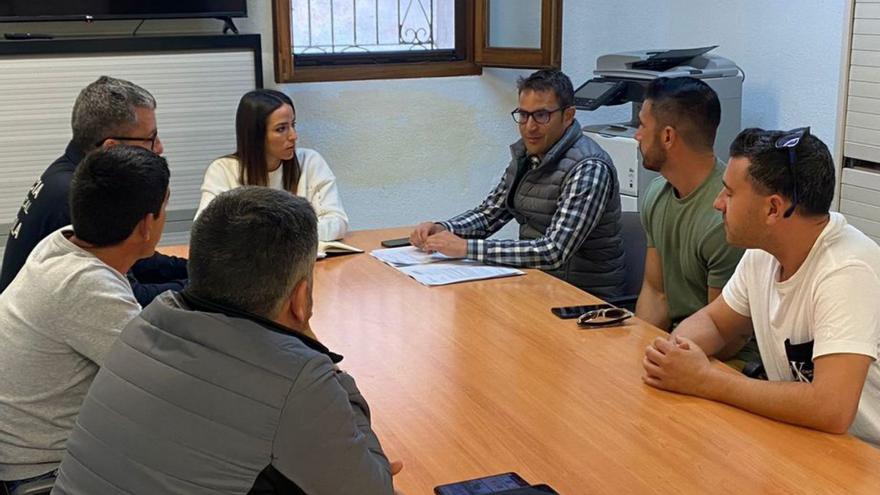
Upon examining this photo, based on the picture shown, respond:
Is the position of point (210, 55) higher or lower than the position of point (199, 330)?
higher

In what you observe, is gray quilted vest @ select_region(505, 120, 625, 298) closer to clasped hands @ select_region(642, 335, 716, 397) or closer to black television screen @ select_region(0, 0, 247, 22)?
clasped hands @ select_region(642, 335, 716, 397)

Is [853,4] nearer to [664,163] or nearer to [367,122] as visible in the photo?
[664,163]

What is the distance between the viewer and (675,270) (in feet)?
9.15

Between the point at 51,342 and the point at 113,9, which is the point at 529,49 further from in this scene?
the point at 51,342

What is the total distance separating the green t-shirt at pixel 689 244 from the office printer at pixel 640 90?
123cm

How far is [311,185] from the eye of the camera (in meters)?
3.58

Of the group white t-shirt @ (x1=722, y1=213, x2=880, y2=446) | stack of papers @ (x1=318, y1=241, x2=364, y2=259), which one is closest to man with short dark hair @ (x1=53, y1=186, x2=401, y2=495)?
white t-shirt @ (x1=722, y1=213, x2=880, y2=446)

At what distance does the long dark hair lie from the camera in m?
3.53

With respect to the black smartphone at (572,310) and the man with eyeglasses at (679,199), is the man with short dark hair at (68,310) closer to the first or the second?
the black smartphone at (572,310)

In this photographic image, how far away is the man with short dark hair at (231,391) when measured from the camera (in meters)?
Result: 1.34

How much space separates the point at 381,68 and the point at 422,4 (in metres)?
0.43

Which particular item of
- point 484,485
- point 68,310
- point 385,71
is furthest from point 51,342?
point 385,71

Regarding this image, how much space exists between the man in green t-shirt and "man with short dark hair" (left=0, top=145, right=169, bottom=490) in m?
1.43

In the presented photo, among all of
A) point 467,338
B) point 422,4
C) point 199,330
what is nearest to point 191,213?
point 422,4
